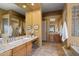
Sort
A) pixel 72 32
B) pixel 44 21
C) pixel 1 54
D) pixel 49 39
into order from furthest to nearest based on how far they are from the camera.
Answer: pixel 44 21, pixel 49 39, pixel 72 32, pixel 1 54

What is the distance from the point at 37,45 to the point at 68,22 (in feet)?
7.43

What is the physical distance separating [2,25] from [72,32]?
339 cm

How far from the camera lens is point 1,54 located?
2266 millimetres

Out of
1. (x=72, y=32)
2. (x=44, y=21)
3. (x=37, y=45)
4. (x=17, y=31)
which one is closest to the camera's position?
(x=17, y=31)

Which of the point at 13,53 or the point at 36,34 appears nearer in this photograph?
the point at 13,53

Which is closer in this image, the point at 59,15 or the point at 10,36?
the point at 10,36

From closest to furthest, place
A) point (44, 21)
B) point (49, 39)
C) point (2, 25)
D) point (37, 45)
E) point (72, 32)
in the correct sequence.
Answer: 1. point (2, 25)
2. point (72, 32)
3. point (37, 45)
4. point (49, 39)
5. point (44, 21)

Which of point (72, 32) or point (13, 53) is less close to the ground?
point (72, 32)

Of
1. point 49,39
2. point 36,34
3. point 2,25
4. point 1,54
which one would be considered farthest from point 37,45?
point 1,54

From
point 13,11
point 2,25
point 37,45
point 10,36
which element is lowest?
point 37,45

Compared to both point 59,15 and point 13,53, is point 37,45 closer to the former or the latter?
point 59,15

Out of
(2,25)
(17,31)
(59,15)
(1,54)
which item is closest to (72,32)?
(59,15)

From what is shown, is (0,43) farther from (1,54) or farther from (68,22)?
(68,22)

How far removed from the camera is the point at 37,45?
6863mm
